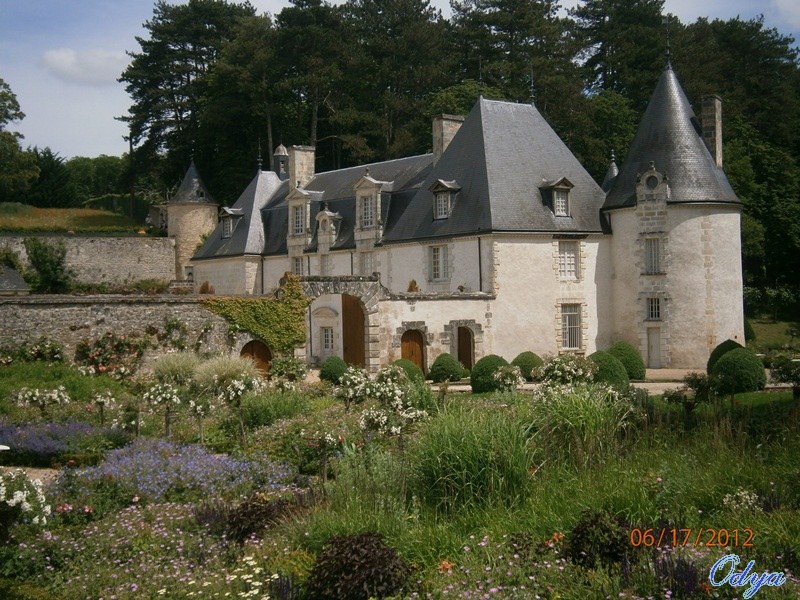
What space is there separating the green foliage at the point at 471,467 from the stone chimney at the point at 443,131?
74.6ft

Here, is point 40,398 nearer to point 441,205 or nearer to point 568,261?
point 441,205

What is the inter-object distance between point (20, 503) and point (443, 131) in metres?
23.9

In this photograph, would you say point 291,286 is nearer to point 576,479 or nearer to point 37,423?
point 37,423

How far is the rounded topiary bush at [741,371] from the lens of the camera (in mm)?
18206

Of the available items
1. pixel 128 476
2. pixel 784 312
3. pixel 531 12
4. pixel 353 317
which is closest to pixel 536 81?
pixel 531 12

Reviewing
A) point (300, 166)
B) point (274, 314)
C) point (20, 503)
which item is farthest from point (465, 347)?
point (20, 503)

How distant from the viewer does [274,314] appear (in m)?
23.6

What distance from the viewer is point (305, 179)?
37156 mm

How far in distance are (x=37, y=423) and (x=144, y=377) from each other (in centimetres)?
629

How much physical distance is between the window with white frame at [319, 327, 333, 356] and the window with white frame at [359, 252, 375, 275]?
235cm

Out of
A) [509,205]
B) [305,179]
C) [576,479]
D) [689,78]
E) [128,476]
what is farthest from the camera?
[689,78]

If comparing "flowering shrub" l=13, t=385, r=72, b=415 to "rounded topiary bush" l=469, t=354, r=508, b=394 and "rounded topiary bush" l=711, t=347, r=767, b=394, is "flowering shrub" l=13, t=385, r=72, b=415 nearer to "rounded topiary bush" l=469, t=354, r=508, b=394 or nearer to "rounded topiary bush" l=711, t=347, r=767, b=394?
"rounded topiary bush" l=469, t=354, r=508, b=394

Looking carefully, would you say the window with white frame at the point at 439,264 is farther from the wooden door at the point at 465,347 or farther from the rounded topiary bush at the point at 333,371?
the rounded topiary bush at the point at 333,371

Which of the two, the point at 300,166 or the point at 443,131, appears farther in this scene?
the point at 300,166
